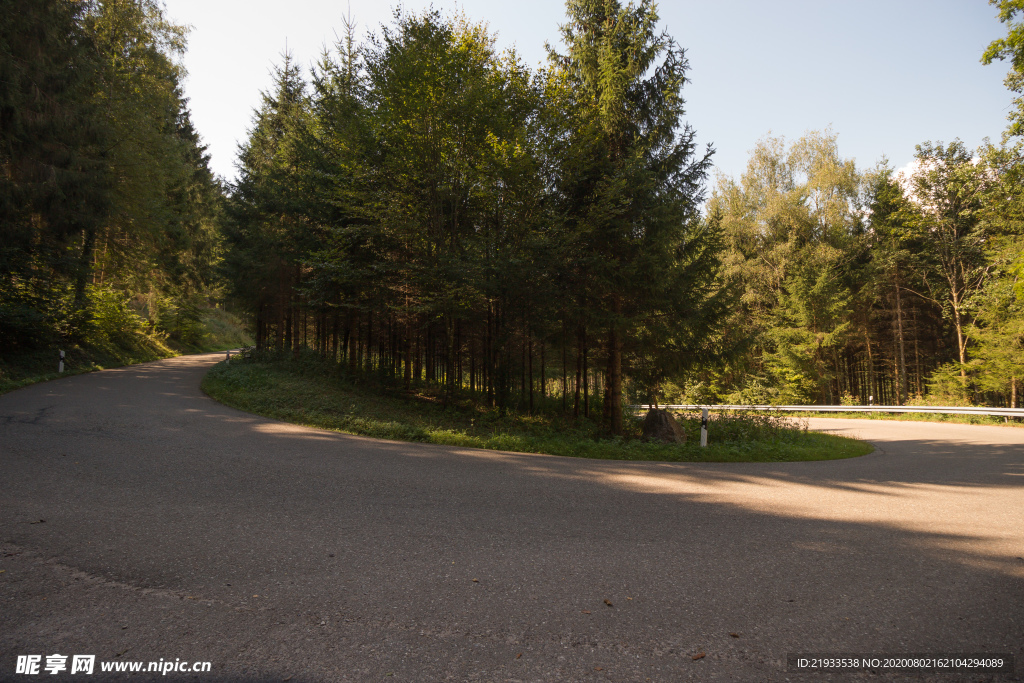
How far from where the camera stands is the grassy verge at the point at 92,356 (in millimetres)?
15531

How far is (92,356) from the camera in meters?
21.3

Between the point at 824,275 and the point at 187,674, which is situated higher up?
the point at 824,275

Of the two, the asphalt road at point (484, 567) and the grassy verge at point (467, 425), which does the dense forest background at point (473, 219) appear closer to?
the grassy verge at point (467, 425)

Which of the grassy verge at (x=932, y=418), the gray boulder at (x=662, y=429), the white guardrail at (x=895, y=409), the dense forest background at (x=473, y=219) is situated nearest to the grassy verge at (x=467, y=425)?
the gray boulder at (x=662, y=429)

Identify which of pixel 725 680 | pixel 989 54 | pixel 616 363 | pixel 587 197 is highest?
pixel 989 54

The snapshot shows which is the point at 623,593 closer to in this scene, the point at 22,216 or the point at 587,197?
the point at 587,197

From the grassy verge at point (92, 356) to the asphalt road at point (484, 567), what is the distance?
11096mm

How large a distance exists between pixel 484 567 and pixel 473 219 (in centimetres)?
1231

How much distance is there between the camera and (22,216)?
607 inches

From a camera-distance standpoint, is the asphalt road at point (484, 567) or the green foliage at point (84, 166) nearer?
the asphalt road at point (484, 567)

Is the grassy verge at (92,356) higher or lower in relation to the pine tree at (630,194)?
lower

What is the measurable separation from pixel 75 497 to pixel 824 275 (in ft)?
103

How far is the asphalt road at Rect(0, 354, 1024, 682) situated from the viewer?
2.79m

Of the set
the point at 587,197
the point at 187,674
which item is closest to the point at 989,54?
the point at 587,197
